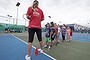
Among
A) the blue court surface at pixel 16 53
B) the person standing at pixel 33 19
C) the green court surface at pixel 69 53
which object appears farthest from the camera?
the green court surface at pixel 69 53

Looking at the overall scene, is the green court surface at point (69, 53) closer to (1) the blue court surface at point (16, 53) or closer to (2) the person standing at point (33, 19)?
(1) the blue court surface at point (16, 53)

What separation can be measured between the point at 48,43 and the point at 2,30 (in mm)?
32394

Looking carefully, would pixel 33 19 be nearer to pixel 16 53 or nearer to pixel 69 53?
pixel 16 53

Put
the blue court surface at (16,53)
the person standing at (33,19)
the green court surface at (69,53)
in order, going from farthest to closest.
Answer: the green court surface at (69,53), the blue court surface at (16,53), the person standing at (33,19)

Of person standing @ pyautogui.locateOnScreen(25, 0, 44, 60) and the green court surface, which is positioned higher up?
person standing @ pyautogui.locateOnScreen(25, 0, 44, 60)

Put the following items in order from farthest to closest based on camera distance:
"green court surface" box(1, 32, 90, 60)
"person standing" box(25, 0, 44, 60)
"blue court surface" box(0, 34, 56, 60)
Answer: "green court surface" box(1, 32, 90, 60) → "blue court surface" box(0, 34, 56, 60) → "person standing" box(25, 0, 44, 60)

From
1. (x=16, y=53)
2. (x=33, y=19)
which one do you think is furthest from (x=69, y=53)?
(x=33, y=19)

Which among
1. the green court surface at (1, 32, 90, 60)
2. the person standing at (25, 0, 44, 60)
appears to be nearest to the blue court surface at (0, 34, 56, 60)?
the green court surface at (1, 32, 90, 60)

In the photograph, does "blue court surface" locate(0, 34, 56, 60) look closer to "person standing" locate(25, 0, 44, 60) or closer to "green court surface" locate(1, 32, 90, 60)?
"green court surface" locate(1, 32, 90, 60)

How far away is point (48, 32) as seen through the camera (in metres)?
9.73

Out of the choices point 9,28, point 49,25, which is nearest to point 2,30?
point 9,28

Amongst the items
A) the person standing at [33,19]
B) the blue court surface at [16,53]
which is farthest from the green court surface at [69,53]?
the person standing at [33,19]

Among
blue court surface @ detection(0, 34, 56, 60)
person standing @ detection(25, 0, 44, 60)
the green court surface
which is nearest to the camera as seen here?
person standing @ detection(25, 0, 44, 60)

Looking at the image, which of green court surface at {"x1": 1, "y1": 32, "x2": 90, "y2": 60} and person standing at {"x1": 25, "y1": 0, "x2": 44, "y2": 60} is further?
green court surface at {"x1": 1, "y1": 32, "x2": 90, "y2": 60}
